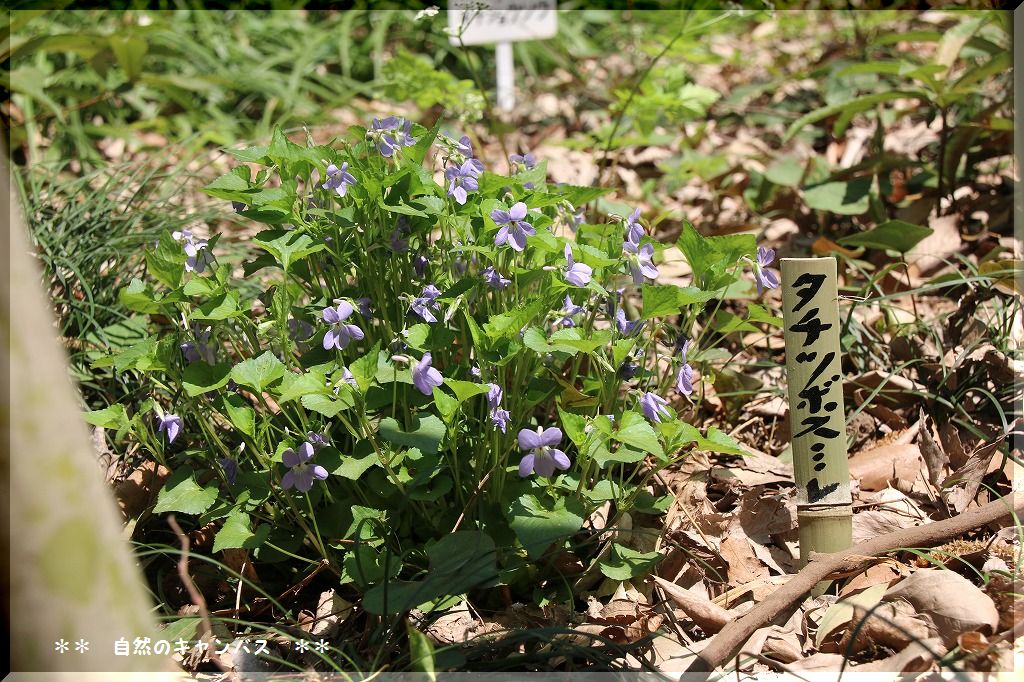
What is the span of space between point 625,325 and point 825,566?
19.7 inches

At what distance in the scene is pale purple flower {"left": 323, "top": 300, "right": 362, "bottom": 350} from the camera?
51.9 inches

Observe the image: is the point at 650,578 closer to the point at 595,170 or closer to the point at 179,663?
the point at 179,663

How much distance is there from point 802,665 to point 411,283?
88cm

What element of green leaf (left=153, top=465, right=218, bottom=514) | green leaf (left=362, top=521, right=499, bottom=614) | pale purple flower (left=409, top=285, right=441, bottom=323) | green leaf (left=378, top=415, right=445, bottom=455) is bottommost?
green leaf (left=362, top=521, right=499, bottom=614)

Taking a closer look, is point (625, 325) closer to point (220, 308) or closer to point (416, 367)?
point (416, 367)

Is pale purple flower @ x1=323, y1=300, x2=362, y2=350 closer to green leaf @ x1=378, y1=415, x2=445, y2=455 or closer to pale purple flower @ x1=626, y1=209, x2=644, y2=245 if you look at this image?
green leaf @ x1=378, y1=415, x2=445, y2=455

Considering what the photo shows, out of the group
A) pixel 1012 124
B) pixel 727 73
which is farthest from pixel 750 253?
pixel 727 73

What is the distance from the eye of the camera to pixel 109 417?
1.40 metres

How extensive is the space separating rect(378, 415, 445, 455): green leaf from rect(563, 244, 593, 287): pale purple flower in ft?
0.99

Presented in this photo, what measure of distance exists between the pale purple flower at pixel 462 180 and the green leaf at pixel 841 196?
146cm

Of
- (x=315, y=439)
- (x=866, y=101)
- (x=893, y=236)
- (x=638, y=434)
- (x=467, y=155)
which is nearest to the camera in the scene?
(x=638, y=434)

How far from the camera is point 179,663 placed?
53.8 inches

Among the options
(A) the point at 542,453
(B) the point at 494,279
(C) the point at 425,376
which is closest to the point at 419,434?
(C) the point at 425,376

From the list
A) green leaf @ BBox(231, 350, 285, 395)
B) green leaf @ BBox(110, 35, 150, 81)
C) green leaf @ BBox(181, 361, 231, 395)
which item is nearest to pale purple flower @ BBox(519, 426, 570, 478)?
green leaf @ BBox(231, 350, 285, 395)
